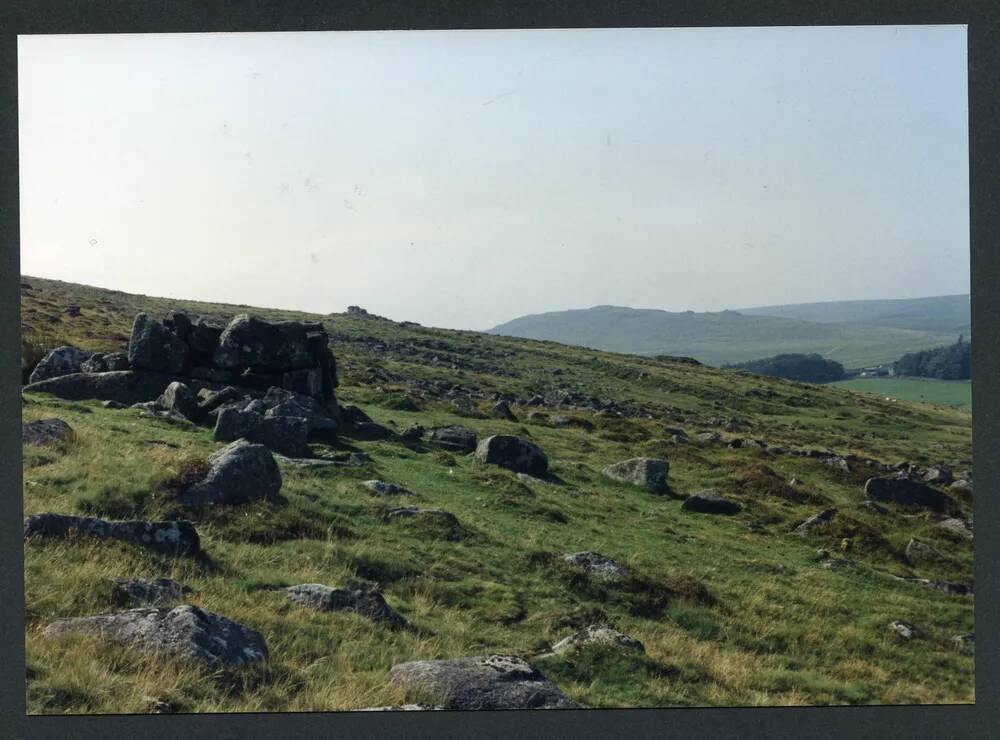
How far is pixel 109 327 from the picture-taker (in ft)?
182

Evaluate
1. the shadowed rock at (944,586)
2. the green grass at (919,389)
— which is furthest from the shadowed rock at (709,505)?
the green grass at (919,389)

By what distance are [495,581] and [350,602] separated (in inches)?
136

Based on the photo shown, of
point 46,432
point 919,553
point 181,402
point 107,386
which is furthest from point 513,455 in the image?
point 46,432

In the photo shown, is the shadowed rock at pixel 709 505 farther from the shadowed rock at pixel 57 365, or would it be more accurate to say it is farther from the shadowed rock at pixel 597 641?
the shadowed rock at pixel 57 365

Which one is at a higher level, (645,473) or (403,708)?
(645,473)

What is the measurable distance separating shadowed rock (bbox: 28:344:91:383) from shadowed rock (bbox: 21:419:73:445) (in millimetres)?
8901

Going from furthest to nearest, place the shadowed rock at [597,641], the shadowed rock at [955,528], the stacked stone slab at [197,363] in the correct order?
the stacked stone slab at [197,363] → the shadowed rock at [955,528] → the shadowed rock at [597,641]

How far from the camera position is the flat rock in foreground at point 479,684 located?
13.0 m

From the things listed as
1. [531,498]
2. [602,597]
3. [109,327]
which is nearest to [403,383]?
[109,327]

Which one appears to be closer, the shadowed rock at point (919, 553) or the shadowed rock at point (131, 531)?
the shadowed rock at point (131, 531)

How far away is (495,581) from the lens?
17.1 meters

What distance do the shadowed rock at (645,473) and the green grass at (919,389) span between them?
12.1m

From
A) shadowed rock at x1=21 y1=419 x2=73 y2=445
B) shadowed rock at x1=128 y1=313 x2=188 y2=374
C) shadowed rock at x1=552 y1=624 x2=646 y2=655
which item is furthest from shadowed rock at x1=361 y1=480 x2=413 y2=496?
shadowed rock at x1=128 y1=313 x2=188 y2=374

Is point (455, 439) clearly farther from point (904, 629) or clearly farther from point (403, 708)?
point (403, 708)
